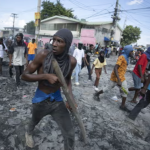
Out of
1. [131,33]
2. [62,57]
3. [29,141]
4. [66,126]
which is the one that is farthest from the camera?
[131,33]

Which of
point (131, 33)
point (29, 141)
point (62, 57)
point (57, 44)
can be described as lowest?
point (29, 141)

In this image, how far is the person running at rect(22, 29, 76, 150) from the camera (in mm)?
1524

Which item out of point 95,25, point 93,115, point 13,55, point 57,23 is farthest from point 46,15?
point 93,115

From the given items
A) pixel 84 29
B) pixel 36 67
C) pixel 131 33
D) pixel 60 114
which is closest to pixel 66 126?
pixel 60 114

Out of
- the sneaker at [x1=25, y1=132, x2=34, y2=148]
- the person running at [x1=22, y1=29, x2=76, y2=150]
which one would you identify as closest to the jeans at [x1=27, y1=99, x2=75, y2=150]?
the person running at [x1=22, y1=29, x2=76, y2=150]

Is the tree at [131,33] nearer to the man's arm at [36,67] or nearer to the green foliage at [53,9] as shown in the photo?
the green foliage at [53,9]

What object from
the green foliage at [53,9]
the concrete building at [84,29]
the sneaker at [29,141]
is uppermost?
the green foliage at [53,9]

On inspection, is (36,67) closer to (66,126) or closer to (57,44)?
(57,44)

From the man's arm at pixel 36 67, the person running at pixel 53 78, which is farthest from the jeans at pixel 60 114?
the man's arm at pixel 36 67

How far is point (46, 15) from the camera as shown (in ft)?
119

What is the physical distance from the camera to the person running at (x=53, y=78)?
1524mm

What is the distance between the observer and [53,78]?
1.42 meters

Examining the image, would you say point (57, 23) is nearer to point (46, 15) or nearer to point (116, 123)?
point (46, 15)

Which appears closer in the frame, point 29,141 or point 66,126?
point 66,126
